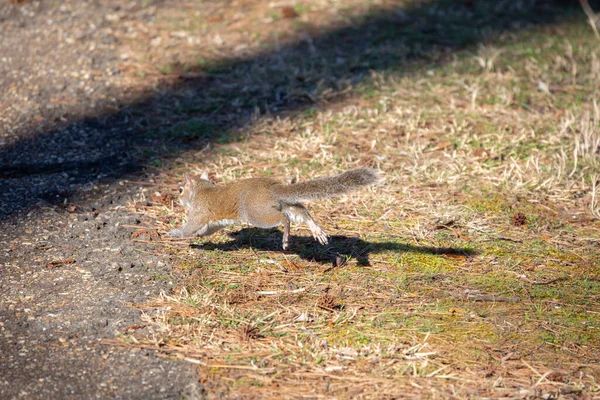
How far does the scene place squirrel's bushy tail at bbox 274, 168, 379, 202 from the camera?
150 inches

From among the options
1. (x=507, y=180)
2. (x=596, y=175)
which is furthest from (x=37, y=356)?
(x=596, y=175)

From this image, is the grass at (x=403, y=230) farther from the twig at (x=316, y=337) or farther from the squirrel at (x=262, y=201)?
the squirrel at (x=262, y=201)

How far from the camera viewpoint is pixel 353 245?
4352 millimetres

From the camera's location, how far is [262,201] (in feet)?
12.9

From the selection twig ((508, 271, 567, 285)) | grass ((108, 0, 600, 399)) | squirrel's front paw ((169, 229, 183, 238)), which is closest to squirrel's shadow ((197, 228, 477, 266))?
grass ((108, 0, 600, 399))

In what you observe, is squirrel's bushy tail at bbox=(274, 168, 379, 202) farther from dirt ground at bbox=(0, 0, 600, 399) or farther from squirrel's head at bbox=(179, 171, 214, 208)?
squirrel's head at bbox=(179, 171, 214, 208)

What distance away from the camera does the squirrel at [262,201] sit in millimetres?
3828

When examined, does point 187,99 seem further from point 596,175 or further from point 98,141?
point 596,175

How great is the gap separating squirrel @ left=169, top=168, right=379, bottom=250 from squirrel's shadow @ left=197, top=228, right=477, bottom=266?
248 mm

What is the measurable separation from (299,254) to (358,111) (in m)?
2.19

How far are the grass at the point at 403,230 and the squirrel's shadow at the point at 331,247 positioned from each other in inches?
0.5

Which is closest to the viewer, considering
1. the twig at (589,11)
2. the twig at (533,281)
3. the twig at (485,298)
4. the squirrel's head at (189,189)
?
the twig at (485,298)

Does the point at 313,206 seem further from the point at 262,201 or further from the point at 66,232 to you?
the point at 66,232

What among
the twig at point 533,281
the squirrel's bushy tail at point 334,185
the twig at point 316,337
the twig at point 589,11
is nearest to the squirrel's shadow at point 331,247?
the twig at point 533,281
